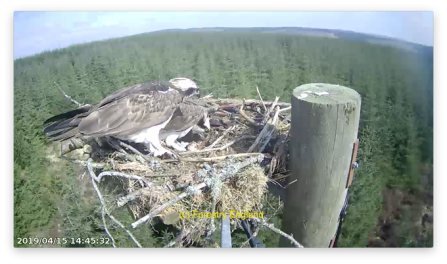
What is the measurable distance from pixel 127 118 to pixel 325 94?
5.31 ft

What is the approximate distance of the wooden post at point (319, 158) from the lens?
4.91ft

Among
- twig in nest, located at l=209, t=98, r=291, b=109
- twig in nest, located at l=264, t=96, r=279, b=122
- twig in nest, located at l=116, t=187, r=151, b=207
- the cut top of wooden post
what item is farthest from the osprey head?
the cut top of wooden post

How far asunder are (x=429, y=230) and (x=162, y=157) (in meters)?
1.97

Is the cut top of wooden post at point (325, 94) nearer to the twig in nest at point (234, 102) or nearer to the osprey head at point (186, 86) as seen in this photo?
the twig in nest at point (234, 102)

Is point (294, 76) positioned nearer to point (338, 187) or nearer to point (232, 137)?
point (232, 137)

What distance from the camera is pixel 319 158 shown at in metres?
1.56

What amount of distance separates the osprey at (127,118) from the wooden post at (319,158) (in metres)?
A: 1.21

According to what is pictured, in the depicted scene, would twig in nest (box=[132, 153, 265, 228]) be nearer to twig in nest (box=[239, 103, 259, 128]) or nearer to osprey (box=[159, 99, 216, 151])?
twig in nest (box=[239, 103, 259, 128])

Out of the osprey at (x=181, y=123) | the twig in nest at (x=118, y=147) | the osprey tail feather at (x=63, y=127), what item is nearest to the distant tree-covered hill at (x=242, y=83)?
the osprey tail feather at (x=63, y=127)

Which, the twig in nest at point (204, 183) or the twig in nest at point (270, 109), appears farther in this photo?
the twig in nest at point (270, 109)

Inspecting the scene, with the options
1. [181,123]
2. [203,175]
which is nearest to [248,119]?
[181,123]

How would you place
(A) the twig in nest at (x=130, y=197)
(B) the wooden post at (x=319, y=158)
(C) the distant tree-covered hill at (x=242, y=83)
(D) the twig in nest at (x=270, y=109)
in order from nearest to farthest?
(B) the wooden post at (x=319, y=158)
(A) the twig in nest at (x=130, y=197)
(C) the distant tree-covered hill at (x=242, y=83)
(D) the twig in nest at (x=270, y=109)

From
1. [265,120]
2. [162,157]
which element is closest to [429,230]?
[265,120]

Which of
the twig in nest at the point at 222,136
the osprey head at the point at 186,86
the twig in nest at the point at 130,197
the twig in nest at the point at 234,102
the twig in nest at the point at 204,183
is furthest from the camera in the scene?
the twig in nest at the point at 234,102
